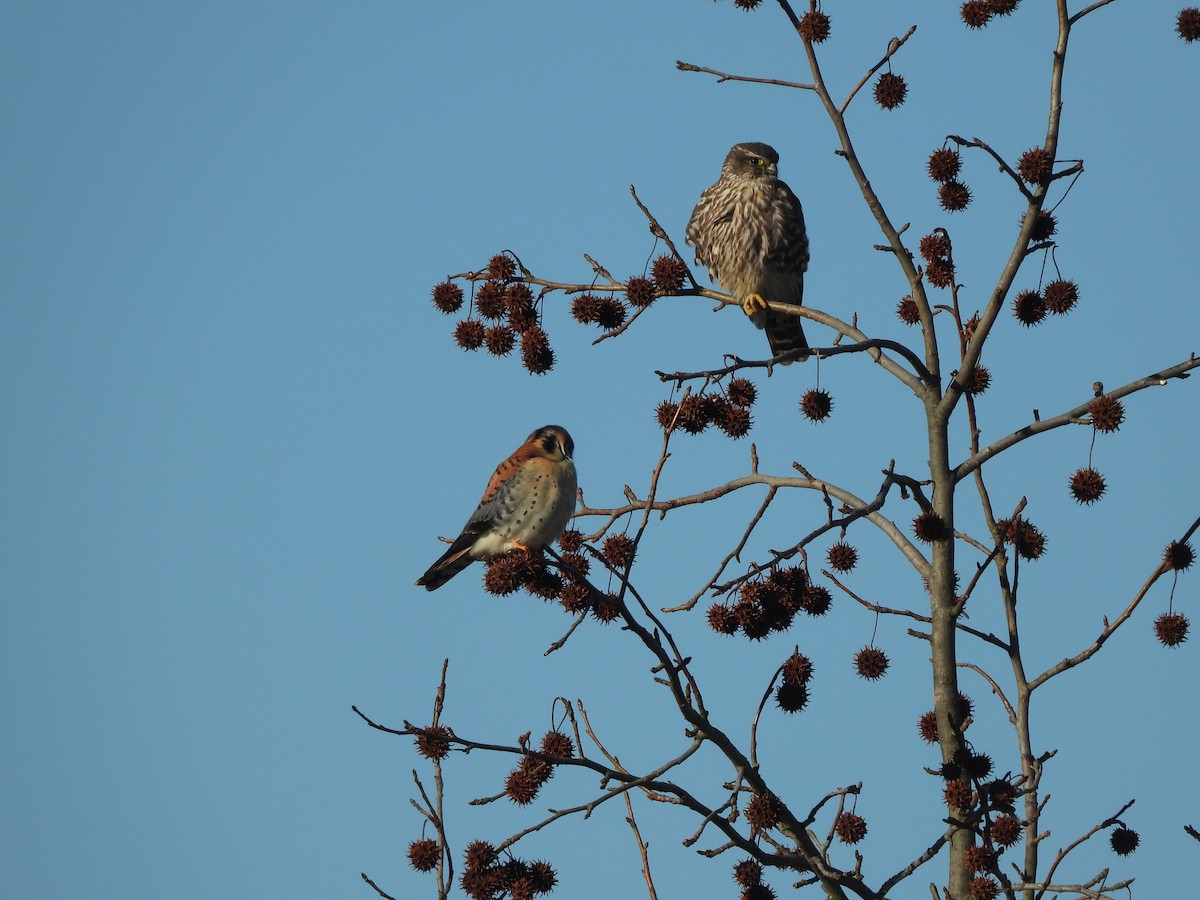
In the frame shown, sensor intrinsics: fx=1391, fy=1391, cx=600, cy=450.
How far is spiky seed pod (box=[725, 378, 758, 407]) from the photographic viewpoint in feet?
15.3

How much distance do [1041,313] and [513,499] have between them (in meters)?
2.66

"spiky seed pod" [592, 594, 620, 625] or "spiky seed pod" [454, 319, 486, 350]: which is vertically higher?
"spiky seed pod" [454, 319, 486, 350]

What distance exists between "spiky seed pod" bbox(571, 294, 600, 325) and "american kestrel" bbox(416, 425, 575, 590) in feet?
6.21

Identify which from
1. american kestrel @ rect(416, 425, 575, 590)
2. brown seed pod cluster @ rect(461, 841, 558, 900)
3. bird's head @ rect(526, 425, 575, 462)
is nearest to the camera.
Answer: brown seed pod cluster @ rect(461, 841, 558, 900)

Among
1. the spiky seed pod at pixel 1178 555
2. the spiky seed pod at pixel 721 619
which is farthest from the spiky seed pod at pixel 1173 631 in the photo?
the spiky seed pod at pixel 721 619

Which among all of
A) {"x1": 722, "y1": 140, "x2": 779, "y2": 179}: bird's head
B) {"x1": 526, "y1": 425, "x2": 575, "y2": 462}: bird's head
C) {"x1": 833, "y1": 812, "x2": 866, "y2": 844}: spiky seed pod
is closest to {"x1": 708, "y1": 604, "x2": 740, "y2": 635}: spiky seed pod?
{"x1": 833, "y1": 812, "x2": 866, "y2": 844}: spiky seed pod

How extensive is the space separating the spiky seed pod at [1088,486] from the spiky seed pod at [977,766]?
94cm

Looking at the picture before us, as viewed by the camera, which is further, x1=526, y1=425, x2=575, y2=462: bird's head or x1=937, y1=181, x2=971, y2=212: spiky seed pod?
x1=526, y1=425, x2=575, y2=462: bird's head

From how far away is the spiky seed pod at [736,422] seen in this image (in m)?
4.57

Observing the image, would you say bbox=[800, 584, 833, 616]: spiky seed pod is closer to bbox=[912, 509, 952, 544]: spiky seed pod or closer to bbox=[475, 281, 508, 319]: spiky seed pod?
bbox=[912, 509, 952, 544]: spiky seed pod

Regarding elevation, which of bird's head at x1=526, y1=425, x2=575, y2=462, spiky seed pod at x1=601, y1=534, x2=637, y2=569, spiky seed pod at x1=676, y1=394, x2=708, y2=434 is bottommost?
spiky seed pod at x1=601, y1=534, x2=637, y2=569

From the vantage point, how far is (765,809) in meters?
3.89

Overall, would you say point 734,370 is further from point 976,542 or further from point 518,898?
point 518,898

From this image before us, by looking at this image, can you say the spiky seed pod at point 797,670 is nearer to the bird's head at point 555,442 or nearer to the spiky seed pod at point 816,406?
the spiky seed pod at point 816,406
